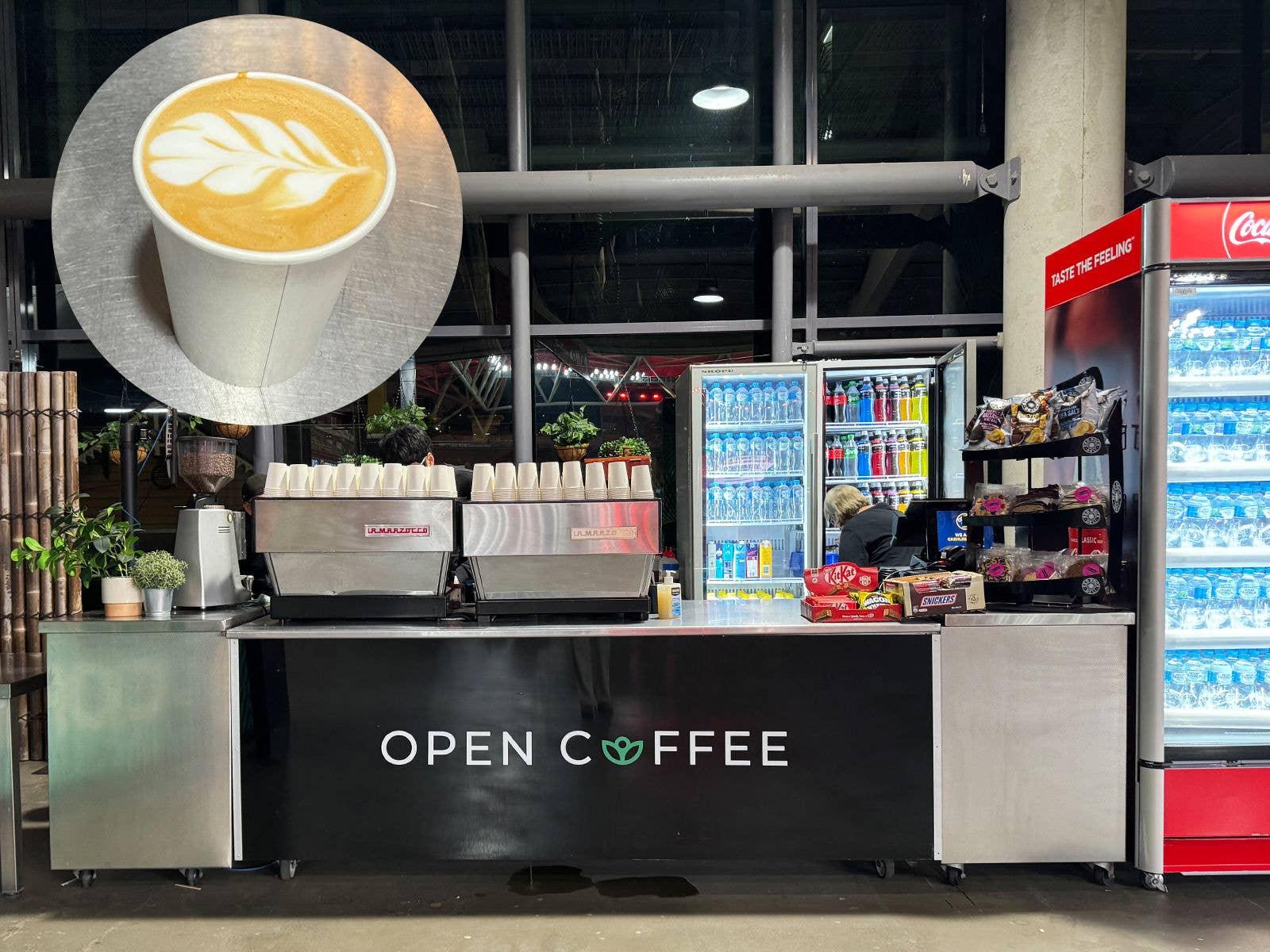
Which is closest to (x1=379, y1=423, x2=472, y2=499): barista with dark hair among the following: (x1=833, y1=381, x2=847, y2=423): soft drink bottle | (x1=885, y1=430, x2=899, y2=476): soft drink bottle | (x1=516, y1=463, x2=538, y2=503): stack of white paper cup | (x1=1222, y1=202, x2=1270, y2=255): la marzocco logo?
(x1=516, y1=463, x2=538, y2=503): stack of white paper cup

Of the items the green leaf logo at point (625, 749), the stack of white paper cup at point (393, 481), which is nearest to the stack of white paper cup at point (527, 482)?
the stack of white paper cup at point (393, 481)

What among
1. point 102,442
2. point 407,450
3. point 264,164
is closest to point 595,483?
point 407,450

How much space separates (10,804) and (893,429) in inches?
188

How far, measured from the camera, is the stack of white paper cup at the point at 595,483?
284 cm

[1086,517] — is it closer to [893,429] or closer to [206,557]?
[893,429]

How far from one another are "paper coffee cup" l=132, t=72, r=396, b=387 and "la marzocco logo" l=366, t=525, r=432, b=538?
0.77m

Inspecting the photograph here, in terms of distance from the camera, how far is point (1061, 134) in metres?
5.03

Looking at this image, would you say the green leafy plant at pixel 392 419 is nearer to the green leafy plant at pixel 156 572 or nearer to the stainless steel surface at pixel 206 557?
the stainless steel surface at pixel 206 557

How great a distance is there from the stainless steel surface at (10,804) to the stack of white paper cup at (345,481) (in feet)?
4.39

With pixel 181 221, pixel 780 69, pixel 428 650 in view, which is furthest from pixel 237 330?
pixel 780 69

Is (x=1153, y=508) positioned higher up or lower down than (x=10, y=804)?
higher up

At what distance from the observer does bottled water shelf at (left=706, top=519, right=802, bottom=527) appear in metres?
5.07

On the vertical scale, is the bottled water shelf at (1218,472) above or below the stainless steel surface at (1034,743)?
above

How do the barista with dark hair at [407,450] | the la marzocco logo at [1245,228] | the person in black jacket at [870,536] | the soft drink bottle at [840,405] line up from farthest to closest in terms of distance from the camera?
the soft drink bottle at [840,405] < the person in black jacket at [870,536] < the barista with dark hair at [407,450] < the la marzocco logo at [1245,228]
